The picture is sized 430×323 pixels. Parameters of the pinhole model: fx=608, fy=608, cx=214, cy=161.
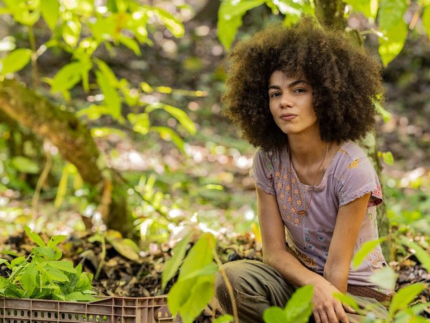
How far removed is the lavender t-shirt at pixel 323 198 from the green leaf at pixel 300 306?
31.6 inches

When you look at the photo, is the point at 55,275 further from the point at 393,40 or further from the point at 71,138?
the point at 71,138

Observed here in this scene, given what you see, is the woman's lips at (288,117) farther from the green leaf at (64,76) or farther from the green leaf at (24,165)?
the green leaf at (24,165)

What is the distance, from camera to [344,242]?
1.95 m

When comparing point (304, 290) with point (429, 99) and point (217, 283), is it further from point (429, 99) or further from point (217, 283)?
point (429, 99)

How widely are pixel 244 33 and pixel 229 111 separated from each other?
269 inches

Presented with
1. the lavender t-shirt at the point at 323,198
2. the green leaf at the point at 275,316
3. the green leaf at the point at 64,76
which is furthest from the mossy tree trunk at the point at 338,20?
the green leaf at the point at 275,316

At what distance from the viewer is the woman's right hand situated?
73.1 inches

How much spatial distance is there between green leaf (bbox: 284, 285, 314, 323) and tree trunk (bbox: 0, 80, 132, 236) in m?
2.24

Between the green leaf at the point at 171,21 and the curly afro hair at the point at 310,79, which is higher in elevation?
the green leaf at the point at 171,21

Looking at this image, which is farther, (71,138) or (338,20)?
(71,138)

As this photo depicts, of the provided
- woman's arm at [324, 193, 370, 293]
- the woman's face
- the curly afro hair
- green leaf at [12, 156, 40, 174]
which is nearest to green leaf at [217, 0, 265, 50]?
the curly afro hair

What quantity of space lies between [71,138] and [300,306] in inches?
92.3

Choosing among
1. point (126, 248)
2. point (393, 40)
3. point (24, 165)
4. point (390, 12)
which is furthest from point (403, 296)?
point (24, 165)

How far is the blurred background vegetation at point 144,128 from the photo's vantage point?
307 centimetres
